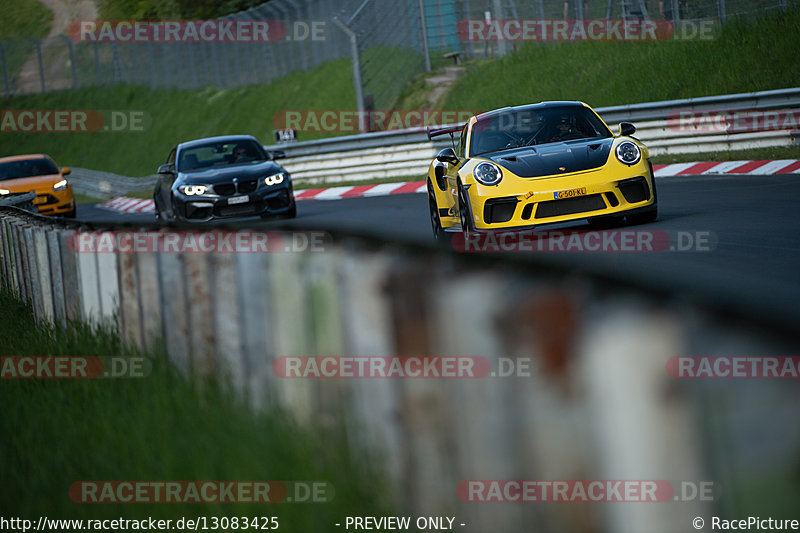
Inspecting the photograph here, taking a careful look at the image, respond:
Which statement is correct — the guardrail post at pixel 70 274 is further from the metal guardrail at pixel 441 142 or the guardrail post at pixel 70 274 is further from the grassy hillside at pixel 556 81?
the grassy hillside at pixel 556 81

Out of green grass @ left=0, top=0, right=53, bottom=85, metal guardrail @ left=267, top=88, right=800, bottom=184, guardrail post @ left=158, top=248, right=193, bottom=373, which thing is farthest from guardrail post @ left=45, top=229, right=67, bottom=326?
green grass @ left=0, top=0, right=53, bottom=85

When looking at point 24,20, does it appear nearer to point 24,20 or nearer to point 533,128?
point 24,20

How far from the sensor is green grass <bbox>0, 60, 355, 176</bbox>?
4288 cm

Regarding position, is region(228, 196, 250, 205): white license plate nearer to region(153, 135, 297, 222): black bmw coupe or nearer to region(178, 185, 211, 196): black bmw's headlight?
region(153, 135, 297, 222): black bmw coupe

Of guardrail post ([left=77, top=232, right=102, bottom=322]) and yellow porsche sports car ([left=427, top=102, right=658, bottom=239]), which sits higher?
guardrail post ([left=77, top=232, right=102, bottom=322])

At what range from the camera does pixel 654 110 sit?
20.7 m

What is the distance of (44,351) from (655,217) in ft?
22.4

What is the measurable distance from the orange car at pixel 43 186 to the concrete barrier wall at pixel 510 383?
70.1 ft

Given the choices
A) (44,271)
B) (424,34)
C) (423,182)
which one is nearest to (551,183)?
(44,271)

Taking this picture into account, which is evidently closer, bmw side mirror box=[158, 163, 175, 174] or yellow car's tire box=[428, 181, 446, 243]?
yellow car's tire box=[428, 181, 446, 243]

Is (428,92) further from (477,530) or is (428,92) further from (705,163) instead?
(477,530)

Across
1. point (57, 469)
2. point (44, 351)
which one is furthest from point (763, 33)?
point (57, 469)

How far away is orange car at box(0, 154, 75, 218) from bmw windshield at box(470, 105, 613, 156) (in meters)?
14.7

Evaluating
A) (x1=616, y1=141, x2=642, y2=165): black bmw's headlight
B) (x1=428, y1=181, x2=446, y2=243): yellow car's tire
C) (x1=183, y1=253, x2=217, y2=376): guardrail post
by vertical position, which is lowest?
(x1=428, y1=181, x2=446, y2=243): yellow car's tire
